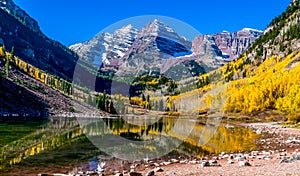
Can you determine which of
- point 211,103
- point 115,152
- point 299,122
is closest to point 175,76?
point 115,152

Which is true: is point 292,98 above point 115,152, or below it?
above

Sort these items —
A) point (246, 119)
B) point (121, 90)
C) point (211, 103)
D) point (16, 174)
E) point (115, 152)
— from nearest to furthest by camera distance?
point (121, 90), point (16, 174), point (115, 152), point (246, 119), point (211, 103)

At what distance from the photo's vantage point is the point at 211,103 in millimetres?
193250

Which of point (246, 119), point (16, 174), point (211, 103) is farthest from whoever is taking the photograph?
point (211, 103)

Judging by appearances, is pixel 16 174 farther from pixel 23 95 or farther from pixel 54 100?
pixel 54 100

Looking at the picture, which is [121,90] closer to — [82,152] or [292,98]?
[82,152]

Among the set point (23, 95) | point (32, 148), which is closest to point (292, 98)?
point (32, 148)

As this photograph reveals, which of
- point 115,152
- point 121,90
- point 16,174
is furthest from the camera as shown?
point 115,152

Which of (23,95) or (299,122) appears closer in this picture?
(299,122)

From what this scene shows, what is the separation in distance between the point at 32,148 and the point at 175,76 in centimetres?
2874

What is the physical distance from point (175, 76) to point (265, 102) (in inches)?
5240

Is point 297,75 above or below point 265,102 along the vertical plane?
above

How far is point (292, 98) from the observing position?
300 ft

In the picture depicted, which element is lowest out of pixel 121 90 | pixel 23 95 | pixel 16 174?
pixel 16 174
